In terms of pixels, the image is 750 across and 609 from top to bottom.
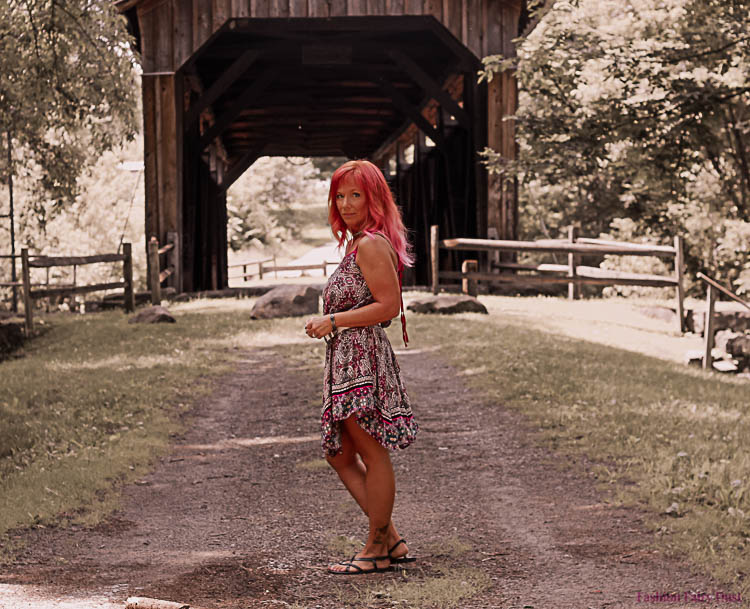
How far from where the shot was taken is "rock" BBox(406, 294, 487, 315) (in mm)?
14711

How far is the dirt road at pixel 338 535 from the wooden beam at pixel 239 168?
19.6 metres

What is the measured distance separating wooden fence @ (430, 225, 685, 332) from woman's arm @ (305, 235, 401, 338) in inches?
448

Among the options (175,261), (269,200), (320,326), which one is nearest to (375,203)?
(320,326)

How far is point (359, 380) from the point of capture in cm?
428

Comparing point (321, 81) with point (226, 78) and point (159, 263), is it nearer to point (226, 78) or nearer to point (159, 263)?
point (226, 78)

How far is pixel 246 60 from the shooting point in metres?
18.4

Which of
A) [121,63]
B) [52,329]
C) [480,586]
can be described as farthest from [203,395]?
A: [52,329]

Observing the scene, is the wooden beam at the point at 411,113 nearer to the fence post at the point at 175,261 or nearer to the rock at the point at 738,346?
the fence post at the point at 175,261

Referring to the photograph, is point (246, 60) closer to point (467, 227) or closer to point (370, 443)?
point (467, 227)

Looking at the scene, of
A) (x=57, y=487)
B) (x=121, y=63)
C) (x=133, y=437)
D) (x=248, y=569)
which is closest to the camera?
(x=248, y=569)

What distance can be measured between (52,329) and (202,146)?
559cm

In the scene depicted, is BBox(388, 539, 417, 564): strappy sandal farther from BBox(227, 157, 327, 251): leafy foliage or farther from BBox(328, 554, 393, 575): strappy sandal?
BBox(227, 157, 327, 251): leafy foliage

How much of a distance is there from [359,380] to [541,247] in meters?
12.2

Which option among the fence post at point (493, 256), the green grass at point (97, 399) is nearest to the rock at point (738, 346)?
the green grass at point (97, 399)
